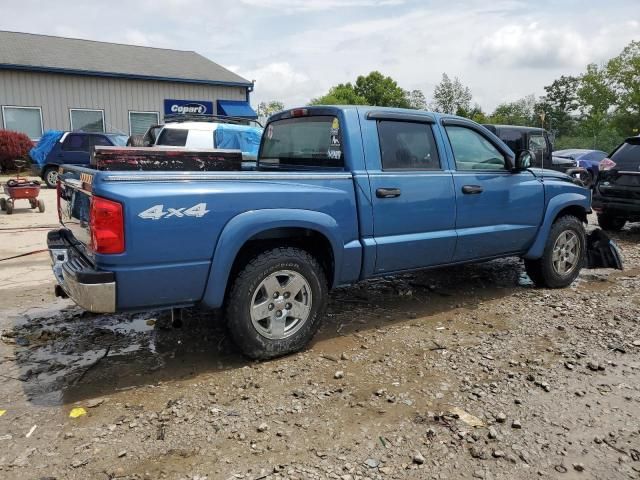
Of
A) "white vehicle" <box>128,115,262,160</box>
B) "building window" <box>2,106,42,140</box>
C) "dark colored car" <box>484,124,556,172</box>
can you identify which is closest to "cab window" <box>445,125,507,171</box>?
"dark colored car" <box>484,124,556,172</box>

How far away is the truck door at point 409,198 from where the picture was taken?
4371mm

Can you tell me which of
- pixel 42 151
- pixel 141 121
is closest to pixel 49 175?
pixel 42 151

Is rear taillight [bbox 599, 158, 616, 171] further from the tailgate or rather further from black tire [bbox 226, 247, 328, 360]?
the tailgate

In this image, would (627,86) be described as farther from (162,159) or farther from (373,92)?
(162,159)

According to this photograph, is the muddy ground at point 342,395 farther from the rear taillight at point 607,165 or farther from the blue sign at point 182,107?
the blue sign at point 182,107

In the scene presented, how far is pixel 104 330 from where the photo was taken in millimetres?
4664

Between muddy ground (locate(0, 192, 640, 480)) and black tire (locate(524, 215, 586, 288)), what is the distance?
1.41 ft

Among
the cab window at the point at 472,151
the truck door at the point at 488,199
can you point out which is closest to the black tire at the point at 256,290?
the truck door at the point at 488,199

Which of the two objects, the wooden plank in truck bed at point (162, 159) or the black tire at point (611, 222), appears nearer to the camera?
the wooden plank in truck bed at point (162, 159)

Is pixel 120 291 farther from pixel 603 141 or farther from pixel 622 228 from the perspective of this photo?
pixel 603 141

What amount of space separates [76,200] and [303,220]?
1661mm

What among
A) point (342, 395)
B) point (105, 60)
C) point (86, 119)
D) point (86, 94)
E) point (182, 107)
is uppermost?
point (105, 60)

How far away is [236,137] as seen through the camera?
1471cm

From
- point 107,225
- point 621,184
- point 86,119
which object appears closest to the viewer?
point 107,225
